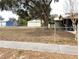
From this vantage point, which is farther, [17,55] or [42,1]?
[42,1]

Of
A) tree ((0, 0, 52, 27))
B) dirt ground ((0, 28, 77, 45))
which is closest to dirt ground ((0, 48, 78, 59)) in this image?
dirt ground ((0, 28, 77, 45))

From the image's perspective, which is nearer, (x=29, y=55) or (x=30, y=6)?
(x=29, y=55)

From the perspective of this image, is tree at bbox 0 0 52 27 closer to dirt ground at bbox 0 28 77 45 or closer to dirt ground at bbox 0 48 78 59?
dirt ground at bbox 0 28 77 45

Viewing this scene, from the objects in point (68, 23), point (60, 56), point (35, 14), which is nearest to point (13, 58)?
point (60, 56)

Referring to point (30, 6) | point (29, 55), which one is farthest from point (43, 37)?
point (29, 55)

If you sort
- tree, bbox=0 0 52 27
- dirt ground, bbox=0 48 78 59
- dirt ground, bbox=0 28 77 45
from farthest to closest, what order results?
tree, bbox=0 0 52 27 < dirt ground, bbox=0 28 77 45 < dirt ground, bbox=0 48 78 59

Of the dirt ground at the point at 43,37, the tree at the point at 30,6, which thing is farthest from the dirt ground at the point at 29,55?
the tree at the point at 30,6

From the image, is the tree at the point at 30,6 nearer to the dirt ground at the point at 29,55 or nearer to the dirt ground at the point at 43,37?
the dirt ground at the point at 43,37

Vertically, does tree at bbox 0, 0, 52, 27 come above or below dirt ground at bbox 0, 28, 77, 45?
above

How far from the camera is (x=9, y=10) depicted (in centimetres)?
4475

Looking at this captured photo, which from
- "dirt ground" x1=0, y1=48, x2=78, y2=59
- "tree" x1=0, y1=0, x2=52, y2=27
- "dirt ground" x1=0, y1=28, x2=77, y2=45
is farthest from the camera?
"tree" x1=0, y1=0, x2=52, y2=27

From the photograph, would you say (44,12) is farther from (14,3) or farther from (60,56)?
(60,56)

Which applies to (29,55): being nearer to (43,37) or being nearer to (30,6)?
(43,37)

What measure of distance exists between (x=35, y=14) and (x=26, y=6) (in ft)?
11.8
